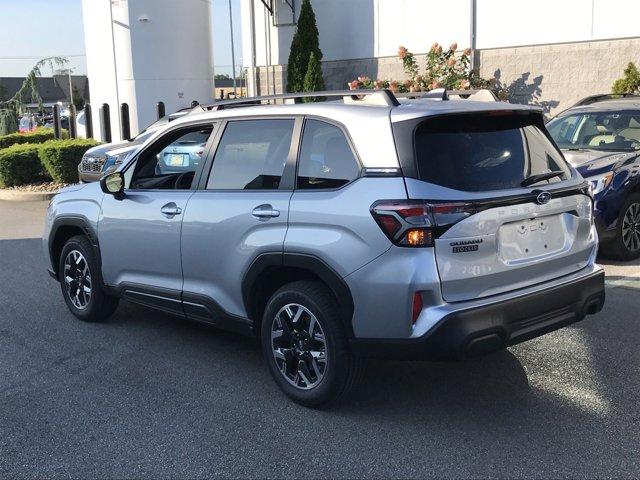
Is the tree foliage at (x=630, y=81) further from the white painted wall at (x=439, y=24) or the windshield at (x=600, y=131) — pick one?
the windshield at (x=600, y=131)

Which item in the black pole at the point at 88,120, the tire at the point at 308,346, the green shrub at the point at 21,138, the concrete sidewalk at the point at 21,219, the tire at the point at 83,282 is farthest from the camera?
the black pole at the point at 88,120

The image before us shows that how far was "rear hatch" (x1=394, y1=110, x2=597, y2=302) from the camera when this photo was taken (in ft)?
11.8

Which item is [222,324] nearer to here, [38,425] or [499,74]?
[38,425]

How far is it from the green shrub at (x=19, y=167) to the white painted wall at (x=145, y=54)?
214 inches

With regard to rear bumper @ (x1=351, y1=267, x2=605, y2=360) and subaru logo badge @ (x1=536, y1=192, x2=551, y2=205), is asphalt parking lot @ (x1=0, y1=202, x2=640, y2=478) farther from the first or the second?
subaru logo badge @ (x1=536, y1=192, x2=551, y2=205)

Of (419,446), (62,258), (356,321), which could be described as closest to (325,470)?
(419,446)

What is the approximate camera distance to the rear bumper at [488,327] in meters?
3.55

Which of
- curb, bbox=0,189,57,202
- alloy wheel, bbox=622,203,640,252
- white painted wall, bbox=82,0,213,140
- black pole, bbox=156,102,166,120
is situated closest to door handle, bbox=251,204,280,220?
alloy wheel, bbox=622,203,640,252

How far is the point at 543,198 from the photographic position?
3938 mm

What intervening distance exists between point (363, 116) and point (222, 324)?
1.69m

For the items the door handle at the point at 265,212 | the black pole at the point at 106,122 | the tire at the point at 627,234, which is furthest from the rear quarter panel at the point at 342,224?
the black pole at the point at 106,122

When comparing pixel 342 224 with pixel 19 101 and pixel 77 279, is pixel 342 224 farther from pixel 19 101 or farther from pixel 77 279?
pixel 19 101

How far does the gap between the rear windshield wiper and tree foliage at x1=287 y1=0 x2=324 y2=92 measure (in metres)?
14.9

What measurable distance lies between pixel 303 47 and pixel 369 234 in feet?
51.8
